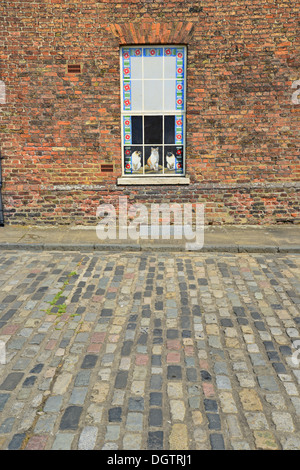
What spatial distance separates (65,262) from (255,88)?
17.8 ft

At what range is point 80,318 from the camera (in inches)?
193

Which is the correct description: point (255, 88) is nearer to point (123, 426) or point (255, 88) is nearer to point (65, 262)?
point (65, 262)

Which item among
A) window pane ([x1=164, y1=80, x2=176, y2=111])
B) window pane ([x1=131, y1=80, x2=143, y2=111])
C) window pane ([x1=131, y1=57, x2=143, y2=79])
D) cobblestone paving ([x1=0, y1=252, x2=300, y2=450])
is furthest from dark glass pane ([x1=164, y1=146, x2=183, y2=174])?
cobblestone paving ([x1=0, y1=252, x2=300, y2=450])

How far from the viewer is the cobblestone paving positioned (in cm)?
311

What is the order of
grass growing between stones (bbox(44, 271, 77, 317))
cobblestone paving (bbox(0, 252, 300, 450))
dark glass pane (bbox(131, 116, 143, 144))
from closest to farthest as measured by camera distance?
1. cobblestone paving (bbox(0, 252, 300, 450))
2. grass growing between stones (bbox(44, 271, 77, 317))
3. dark glass pane (bbox(131, 116, 143, 144))

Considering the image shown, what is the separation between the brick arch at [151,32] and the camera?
26.4 feet

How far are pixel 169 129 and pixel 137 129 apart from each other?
72 centimetres

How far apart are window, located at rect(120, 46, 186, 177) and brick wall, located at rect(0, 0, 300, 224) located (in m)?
0.25

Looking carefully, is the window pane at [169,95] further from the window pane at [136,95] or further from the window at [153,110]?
the window pane at [136,95]

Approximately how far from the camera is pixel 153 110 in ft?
28.5

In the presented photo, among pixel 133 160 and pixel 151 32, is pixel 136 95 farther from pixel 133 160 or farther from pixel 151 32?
pixel 133 160

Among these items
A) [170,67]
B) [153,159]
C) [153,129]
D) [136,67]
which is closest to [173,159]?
[153,159]

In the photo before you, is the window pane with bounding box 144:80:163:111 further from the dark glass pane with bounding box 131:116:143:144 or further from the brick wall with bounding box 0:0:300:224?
the brick wall with bounding box 0:0:300:224
